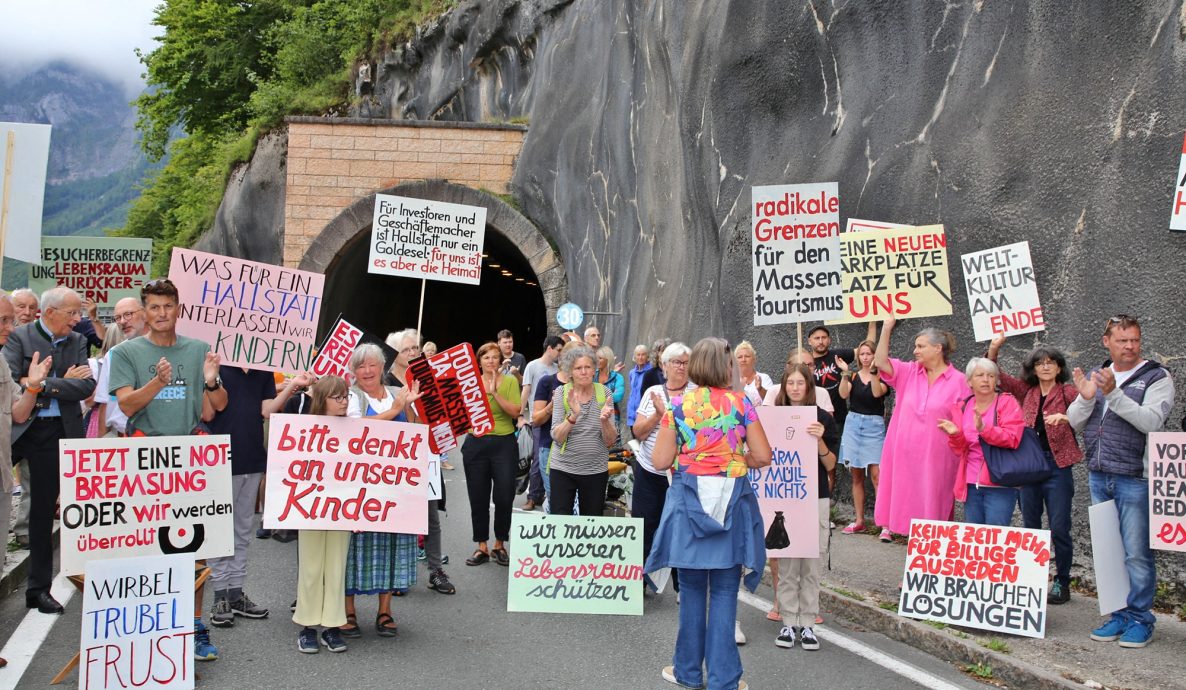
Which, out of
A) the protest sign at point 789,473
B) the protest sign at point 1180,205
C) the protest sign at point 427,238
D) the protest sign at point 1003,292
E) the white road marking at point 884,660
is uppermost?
the protest sign at point 427,238

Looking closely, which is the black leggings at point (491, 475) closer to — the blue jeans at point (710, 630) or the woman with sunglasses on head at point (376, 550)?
the woman with sunglasses on head at point (376, 550)

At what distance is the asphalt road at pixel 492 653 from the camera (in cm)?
671

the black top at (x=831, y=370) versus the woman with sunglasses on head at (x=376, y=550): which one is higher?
the black top at (x=831, y=370)

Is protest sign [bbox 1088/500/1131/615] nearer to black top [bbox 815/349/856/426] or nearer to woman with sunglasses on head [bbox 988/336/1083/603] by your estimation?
woman with sunglasses on head [bbox 988/336/1083/603]

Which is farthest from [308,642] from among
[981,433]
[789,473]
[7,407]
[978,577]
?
[981,433]

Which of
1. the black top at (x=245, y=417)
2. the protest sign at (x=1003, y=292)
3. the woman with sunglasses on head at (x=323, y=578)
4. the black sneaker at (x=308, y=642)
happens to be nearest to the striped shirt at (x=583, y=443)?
the black top at (x=245, y=417)

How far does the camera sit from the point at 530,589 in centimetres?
855

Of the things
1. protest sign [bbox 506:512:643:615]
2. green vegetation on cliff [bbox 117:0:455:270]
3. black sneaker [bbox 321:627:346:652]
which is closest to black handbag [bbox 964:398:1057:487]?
protest sign [bbox 506:512:643:615]

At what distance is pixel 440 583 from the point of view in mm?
9250

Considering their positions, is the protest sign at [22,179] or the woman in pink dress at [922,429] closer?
the protest sign at [22,179]

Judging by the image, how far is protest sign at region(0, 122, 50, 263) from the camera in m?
7.39

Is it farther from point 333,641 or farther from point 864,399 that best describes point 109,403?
point 864,399

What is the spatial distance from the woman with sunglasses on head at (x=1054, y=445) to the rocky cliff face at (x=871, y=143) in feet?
2.32

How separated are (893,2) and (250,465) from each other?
829 centimetres
